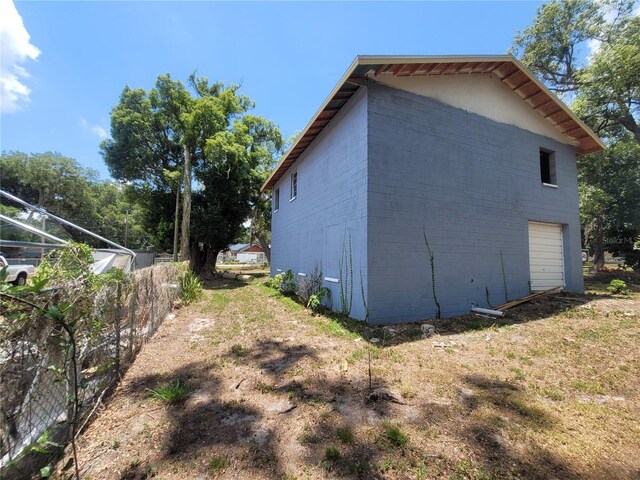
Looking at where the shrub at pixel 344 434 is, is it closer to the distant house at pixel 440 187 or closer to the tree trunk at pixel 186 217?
the distant house at pixel 440 187

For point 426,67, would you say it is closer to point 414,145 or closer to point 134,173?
point 414,145

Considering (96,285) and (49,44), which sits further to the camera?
(49,44)

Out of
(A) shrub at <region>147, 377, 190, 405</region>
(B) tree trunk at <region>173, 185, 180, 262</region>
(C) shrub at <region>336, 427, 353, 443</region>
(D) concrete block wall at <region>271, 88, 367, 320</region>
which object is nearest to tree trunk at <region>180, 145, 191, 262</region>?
(B) tree trunk at <region>173, 185, 180, 262</region>

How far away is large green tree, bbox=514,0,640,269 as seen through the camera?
11516mm

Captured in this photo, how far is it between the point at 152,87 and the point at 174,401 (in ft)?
68.5

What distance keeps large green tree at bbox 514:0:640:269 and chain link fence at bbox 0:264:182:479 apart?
1750 centimetres

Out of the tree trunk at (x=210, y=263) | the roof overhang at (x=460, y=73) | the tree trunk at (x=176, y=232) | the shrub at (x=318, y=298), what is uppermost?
the roof overhang at (x=460, y=73)

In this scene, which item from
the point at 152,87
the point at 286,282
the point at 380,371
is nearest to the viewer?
the point at 380,371

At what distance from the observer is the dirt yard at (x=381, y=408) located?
2.32 metres

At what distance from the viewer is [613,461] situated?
234cm

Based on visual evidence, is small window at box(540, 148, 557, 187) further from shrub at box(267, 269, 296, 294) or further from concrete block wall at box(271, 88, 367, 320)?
shrub at box(267, 269, 296, 294)

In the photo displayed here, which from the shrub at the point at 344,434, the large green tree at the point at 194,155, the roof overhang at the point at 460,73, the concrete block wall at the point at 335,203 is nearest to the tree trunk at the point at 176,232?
the large green tree at the point at 194,155

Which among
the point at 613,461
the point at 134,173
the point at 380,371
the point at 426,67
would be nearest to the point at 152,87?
the point at 134,173

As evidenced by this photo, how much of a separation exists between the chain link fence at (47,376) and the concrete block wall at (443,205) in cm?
453
